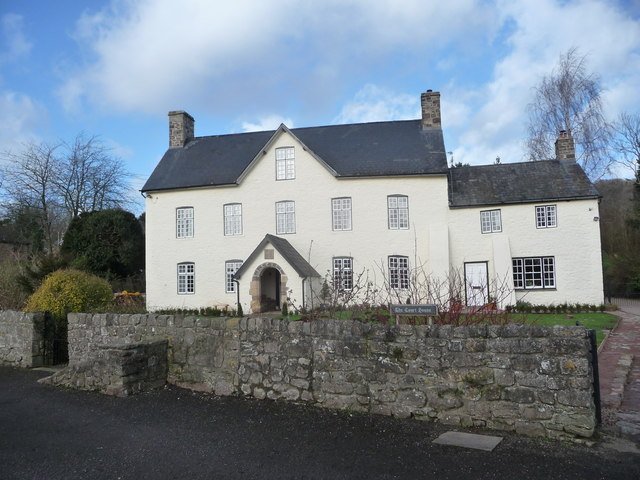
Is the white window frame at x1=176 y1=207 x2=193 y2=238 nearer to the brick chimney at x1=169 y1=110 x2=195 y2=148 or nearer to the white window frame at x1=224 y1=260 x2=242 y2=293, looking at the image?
the white window frame at x1=224 y1=260 x2=242 y2=293

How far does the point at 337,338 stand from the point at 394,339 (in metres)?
0.87

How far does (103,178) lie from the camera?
3516 centimetres

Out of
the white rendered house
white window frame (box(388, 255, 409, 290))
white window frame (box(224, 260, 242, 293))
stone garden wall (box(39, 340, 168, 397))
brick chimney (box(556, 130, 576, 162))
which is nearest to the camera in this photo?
stone garden wall (box(39, 340, 168, 397))

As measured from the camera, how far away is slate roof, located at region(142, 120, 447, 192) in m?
24.3

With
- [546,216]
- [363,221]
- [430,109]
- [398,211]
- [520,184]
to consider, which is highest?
[430,109]

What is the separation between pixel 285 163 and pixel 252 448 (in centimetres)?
2071

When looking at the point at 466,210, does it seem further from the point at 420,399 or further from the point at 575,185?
the point at 420,399

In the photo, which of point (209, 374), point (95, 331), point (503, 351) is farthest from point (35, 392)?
point (503, 351)

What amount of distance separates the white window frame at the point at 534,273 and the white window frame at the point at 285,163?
471 inches

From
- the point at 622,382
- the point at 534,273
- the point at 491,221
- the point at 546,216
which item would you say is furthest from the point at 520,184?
the point at 622,382

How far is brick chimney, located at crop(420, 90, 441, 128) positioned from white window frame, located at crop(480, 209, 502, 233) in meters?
5.77

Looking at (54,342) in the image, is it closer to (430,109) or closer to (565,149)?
(430,109)

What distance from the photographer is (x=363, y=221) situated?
950 inches

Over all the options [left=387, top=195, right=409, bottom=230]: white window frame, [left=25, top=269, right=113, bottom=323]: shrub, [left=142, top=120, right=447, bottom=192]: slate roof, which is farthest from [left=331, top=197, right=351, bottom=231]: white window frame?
[left=25, top=269, right=113, bottom=323]: shrub
